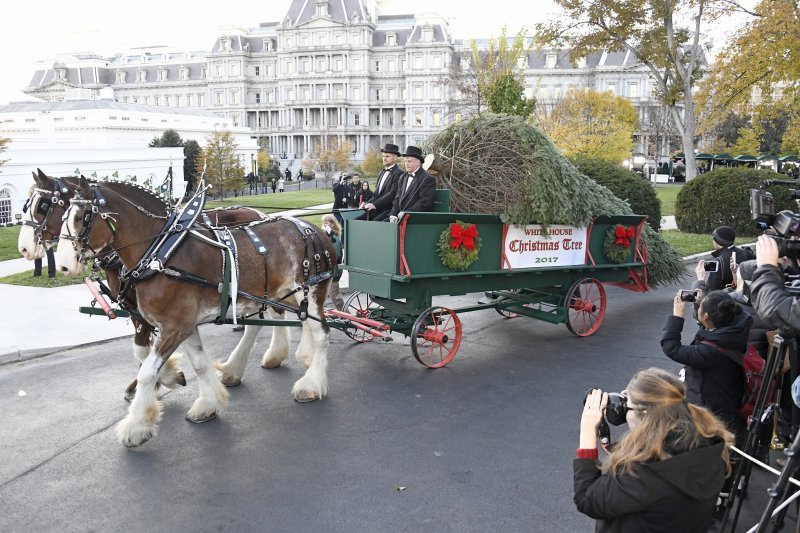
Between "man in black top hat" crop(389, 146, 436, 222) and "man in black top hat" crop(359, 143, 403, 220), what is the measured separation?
302mm

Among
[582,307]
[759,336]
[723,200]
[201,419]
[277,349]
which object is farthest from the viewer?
[723,200]

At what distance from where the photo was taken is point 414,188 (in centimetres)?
800

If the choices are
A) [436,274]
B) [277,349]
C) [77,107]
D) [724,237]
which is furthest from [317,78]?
[724,237]

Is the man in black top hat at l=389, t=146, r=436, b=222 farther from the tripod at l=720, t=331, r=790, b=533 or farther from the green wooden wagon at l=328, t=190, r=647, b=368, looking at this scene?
the tripod at l=720, t=331, r=790, b=533

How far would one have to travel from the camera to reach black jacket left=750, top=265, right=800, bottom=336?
3.30 metres

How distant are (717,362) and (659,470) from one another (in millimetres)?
2599

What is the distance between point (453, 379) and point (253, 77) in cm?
10377

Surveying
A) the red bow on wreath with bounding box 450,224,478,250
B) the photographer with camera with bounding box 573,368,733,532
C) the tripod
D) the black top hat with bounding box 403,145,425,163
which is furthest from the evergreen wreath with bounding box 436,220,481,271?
the photographer with camera with bounding box 573,368,733,532

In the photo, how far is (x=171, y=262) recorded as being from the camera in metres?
5.88

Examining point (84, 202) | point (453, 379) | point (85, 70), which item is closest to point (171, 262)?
point (84, 202)

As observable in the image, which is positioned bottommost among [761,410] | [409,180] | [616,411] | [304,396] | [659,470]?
[304,396]

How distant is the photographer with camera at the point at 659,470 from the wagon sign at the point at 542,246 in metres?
5.61

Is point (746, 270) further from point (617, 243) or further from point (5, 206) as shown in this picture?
point (5, 206)

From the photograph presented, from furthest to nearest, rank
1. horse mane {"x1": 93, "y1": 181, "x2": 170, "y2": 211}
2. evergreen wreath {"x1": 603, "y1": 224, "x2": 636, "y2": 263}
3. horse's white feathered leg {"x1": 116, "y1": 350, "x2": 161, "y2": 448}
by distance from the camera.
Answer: evergreen wreath {"x1": 603, "y1": 224, "x2": 636, "y2": 263}, horse mane {"x1": 93, "y1": 181, "x2": 170, "y2": 211}, horse's white feathered leg {"x1": 116, "y1": 350, "x2": 161, "y2": 448}
